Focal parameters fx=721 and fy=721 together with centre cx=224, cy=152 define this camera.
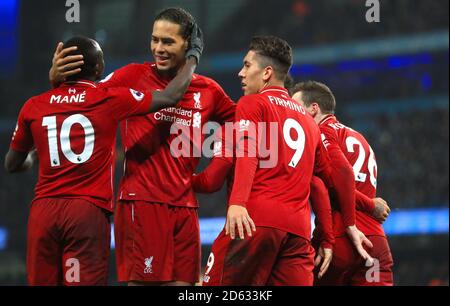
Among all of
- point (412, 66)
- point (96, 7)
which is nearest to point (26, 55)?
point (96, 7)

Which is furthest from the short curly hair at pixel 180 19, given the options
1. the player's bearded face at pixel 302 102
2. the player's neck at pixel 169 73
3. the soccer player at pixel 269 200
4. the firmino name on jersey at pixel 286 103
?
the player's bearded face at pixel 302 102

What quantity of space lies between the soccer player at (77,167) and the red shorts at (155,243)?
189 millimetres

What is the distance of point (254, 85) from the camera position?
488 centimetres

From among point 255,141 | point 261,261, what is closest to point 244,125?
point 255,141

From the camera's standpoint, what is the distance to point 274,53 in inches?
191

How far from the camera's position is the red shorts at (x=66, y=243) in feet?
14.6

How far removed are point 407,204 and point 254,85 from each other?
15510 millimetres

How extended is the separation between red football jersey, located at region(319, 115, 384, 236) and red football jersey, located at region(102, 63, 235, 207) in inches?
41.7

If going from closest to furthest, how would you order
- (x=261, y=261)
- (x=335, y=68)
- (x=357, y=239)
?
(x=261, y=261)
(x=357, y=239)
(x=335, y=68)

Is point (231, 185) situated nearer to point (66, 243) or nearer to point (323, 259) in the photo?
point (323, 259)

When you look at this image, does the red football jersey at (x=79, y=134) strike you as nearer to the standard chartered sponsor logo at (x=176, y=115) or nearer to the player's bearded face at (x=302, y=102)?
the standard chartered sponsor logo at (x=176, y=115)

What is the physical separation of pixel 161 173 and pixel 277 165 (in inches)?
31.3

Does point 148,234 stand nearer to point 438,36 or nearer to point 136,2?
point 438,36
